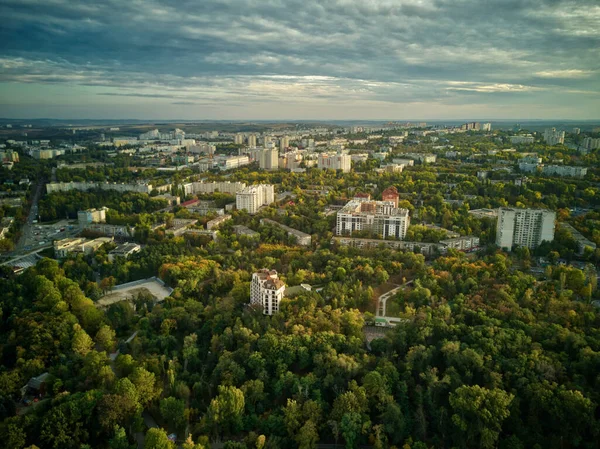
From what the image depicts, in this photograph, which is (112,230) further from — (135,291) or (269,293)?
(269,293)

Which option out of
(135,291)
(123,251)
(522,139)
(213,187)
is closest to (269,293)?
(135,291)

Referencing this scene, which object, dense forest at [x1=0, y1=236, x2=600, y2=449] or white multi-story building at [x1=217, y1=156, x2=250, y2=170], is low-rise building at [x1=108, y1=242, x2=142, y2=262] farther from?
white multi-story building at [x1=217, y1=156, x2=250, y2=170]

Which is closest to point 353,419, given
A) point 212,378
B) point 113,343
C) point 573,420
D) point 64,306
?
point 212,378

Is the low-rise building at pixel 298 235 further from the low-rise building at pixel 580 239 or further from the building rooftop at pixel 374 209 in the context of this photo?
the low-rise building at pixel 580 239

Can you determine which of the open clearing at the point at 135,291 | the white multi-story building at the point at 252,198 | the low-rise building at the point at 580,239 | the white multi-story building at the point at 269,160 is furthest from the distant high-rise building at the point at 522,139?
the open clearing at the point at 135,291

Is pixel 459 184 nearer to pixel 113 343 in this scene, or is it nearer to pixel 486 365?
pixel 486 365
